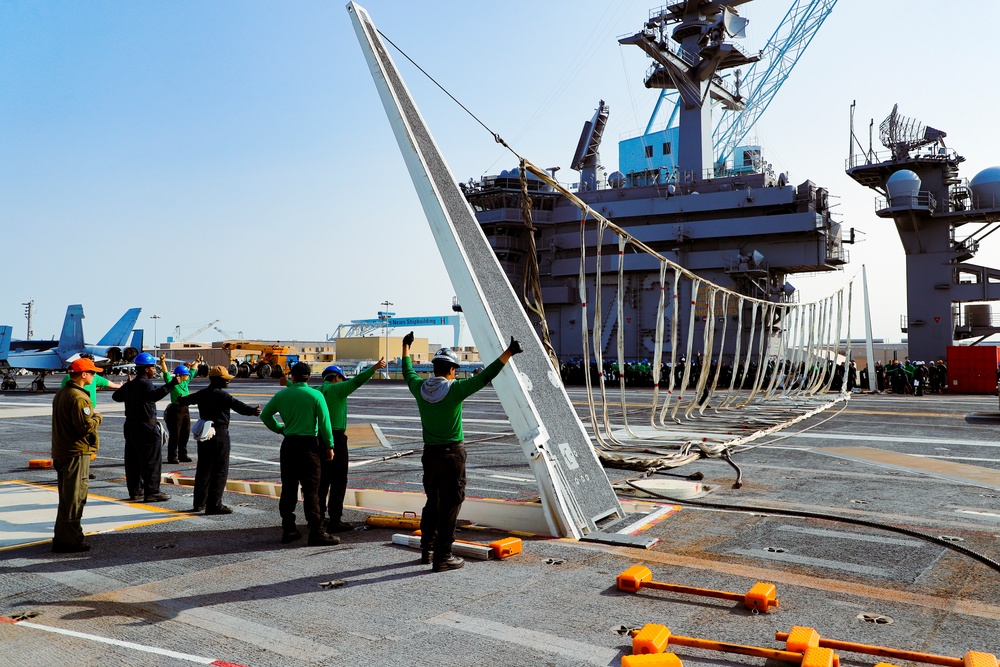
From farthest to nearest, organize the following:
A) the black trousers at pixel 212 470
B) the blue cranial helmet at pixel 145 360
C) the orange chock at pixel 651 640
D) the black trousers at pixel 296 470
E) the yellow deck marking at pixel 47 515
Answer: the blue cranial helmet at pixel 145 360, the black trousers at pixel 212 470, the yellow deck marking at pixel 47 515, the black trousers at pixel 296 470, the orange chock at pixel 651 640

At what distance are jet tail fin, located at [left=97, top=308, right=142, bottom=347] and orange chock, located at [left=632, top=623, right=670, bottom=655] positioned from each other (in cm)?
5115

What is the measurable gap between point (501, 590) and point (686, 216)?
41.5 m

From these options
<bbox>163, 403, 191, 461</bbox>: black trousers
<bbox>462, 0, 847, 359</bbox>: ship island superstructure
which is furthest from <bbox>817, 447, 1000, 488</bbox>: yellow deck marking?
<bbox>462, 0, 847, 359</bbox>: ship island superstructure

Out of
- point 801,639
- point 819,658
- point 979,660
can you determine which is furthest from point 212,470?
point 979,660

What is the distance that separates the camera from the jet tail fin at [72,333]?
145 feet

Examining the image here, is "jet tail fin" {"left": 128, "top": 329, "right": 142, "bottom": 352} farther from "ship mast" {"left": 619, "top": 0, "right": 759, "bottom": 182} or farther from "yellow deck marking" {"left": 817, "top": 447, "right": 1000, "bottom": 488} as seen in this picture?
"yellow deck marking" {"left": 817, "top": 447, "right": 1000, "bottom": 488}

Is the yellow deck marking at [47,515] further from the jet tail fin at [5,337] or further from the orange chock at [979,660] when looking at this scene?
the jet tail fin at [5,337]

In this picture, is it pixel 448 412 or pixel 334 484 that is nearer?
pixel 448 412

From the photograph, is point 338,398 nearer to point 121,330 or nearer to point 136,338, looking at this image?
point 121,330

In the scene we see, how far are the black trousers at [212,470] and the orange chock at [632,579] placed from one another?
5.06 metres

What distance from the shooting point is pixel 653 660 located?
357 centimetres

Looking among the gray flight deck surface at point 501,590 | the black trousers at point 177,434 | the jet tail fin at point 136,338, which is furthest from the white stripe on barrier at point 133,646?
the jet tail fin at point 136,338

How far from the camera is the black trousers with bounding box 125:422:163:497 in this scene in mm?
8742

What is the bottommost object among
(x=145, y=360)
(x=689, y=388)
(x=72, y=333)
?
(x=689, y=388)
